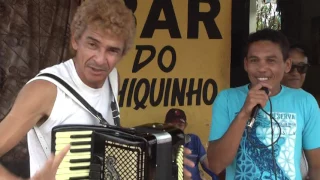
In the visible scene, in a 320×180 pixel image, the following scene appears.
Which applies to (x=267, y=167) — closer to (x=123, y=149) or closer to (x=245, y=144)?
(x=245, y=144)

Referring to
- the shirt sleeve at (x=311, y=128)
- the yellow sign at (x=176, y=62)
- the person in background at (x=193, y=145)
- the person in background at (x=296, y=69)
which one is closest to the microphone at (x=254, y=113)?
the shirt sleeve at (x=311, y=128)

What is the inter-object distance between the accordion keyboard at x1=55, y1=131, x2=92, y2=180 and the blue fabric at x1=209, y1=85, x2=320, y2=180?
804 mm

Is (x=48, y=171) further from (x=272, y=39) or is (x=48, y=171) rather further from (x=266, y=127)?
(x=272, y=39)

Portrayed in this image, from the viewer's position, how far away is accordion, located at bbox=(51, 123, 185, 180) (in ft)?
6.53

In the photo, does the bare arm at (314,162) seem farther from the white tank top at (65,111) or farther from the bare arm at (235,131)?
the white tank top at (65,111)

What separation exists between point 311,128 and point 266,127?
8.7 inches

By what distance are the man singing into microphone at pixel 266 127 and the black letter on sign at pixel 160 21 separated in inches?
78.8

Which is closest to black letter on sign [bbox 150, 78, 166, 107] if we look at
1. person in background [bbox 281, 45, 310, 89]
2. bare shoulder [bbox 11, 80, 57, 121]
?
person in background [bbox 281, 45, 310, 89]

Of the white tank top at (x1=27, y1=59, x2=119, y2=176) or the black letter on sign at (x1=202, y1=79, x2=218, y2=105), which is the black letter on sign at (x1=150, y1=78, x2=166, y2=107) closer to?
the black letter on sign at (x1=202, y1=79, x2=218, y2=105)

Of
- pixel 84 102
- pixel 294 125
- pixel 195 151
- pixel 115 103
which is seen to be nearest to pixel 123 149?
pixel 84 102

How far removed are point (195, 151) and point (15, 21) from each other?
1787 mm

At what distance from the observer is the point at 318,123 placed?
8.45ft

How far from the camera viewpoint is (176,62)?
4.69 m

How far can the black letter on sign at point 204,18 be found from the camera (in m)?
4.71
